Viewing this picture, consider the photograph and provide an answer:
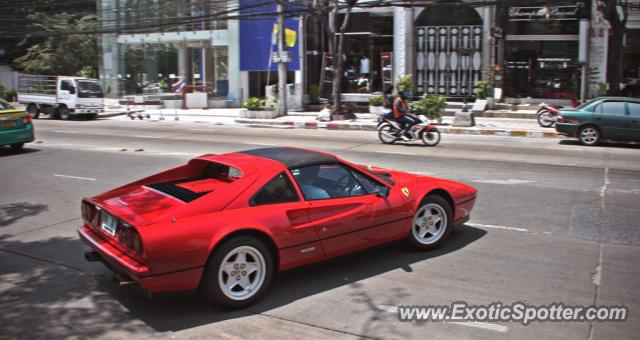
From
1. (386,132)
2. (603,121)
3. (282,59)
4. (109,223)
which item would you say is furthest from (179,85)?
(109,223)

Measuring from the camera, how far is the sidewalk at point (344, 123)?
19703 millimetres

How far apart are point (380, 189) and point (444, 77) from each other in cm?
2326

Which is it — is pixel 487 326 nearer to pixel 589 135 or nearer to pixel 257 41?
Result: pixel 589 135

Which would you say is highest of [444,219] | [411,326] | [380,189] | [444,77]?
[444,77]

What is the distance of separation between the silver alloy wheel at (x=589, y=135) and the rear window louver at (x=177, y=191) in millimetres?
13375

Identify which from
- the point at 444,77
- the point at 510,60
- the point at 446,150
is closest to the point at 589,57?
the point at 510,60

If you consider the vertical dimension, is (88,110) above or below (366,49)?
below

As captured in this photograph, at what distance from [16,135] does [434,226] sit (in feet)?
41.7

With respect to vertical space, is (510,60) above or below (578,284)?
above

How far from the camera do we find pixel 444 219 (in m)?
6.36

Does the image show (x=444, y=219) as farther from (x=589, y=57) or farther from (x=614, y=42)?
(x=589, y=57)

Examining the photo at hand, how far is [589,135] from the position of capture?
16203mm

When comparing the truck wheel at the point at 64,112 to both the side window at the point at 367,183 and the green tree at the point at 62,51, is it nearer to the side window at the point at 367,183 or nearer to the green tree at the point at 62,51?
the green tree at the point at 62,51

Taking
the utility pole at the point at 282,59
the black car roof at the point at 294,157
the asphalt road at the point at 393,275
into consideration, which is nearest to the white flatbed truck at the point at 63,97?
the utility pole at the point at 282,59
